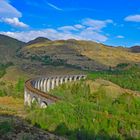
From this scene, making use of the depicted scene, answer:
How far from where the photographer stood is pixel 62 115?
6075 cm

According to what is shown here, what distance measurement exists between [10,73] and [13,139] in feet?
517

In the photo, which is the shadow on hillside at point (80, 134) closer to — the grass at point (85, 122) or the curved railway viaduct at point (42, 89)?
the grass at point (85, 122)

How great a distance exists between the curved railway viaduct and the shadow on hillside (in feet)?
69.6

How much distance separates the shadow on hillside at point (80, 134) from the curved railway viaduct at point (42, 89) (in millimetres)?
21222

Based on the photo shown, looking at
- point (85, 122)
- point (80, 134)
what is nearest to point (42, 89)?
point (85, 122)

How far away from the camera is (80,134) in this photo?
54250 mm

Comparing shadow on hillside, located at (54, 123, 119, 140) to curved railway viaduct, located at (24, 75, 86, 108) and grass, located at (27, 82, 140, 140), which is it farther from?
curved railway viaduct, located at (24, 75, 86, 108)

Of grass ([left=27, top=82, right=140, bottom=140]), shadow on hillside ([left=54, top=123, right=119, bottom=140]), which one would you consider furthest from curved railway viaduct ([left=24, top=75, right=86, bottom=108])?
shadow on hillside ([left=54, top=123, right=119, bottom=140])

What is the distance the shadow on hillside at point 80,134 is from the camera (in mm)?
53162

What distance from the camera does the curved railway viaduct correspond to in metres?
84.4

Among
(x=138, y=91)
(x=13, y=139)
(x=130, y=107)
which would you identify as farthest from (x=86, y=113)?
(x=138, y=91)

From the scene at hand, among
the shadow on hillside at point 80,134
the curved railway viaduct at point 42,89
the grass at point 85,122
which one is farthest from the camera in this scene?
the curved railway viaduct at point 42,89

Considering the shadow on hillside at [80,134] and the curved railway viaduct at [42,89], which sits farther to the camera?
the curved railway viaduct at [42,89]

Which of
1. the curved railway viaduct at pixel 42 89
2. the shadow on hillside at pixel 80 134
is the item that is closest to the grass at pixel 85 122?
the shadow on hillside at pixel 80 134
